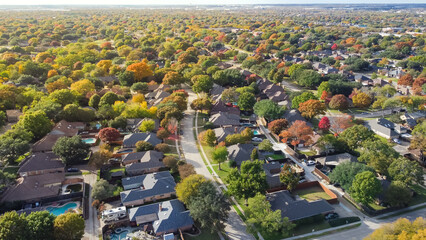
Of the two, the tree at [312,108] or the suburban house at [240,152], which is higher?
the tree at [312,108]

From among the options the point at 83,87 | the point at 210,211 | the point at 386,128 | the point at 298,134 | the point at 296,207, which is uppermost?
the point at 83,87

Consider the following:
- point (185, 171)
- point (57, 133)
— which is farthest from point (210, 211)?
point (57, 133)

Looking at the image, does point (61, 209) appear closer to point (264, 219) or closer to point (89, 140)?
point (89, 140)

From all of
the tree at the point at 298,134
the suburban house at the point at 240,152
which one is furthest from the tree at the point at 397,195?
the suburban house at the point at 240,152

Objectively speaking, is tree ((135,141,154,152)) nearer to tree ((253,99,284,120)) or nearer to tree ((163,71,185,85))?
tree ((253,99,284,120))

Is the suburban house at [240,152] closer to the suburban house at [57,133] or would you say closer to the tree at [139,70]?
the suburban house at [57,133]

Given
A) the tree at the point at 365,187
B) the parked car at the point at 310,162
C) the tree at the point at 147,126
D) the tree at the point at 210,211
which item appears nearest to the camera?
the tree at the point at 210,211
